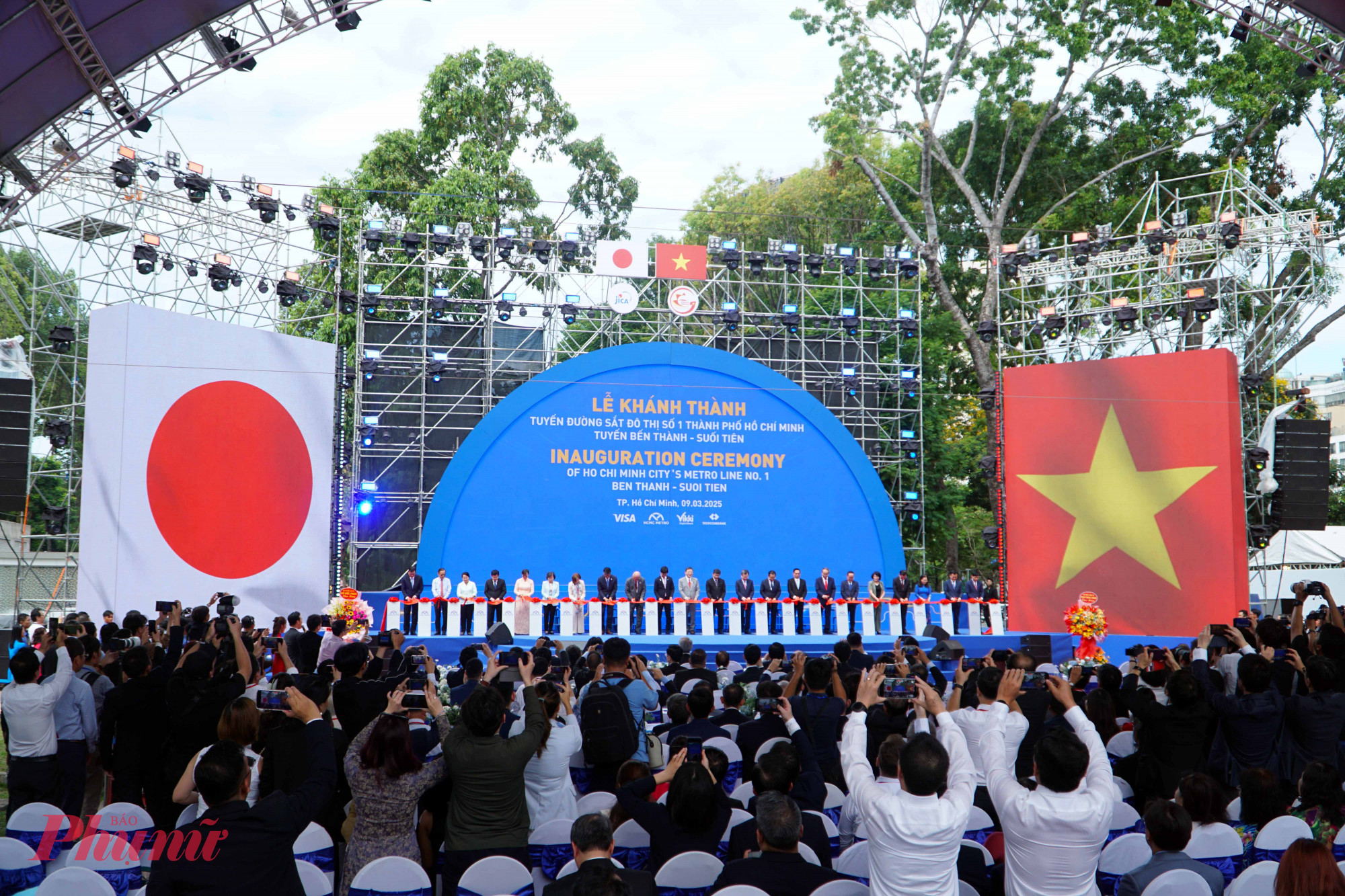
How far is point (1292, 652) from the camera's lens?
5.52 meters

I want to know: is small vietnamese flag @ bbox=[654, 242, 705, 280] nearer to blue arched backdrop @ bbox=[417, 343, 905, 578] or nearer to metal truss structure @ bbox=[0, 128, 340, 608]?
blue arched backdrop @ bbox=[417, 343, 905, 578]

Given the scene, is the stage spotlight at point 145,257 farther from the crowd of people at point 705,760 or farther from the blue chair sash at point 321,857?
the blue chair sash at point 321,857

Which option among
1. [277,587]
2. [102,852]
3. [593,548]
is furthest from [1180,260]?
[102,852]

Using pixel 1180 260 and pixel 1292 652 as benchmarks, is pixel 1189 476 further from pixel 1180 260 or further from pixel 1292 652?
pixel 1292 652

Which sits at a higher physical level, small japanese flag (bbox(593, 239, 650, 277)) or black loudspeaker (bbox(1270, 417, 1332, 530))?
small japanese flag (bbox(593, 239, 650, 277))

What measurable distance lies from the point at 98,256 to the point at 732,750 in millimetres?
15821

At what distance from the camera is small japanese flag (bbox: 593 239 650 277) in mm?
17844

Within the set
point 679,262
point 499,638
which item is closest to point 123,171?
point 499,638

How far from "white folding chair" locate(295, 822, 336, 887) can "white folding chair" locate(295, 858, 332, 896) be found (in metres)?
0.34

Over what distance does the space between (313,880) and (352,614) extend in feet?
33.8

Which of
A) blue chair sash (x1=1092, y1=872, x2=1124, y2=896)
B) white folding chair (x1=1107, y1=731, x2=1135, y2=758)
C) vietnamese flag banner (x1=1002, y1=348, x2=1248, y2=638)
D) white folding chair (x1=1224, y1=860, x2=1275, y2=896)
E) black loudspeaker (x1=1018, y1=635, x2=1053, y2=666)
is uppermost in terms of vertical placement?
vietnamese flag banner (x1=1002, y1=348, x2=1248, y2=638)

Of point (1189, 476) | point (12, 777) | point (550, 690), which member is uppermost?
point (1189, 476)

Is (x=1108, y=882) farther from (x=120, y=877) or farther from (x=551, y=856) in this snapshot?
(x=120, y=877)

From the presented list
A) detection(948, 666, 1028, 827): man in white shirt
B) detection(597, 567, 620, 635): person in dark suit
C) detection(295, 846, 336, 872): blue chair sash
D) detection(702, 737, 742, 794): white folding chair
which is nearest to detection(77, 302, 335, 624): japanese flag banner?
detection(597, 567, 620, 635): person in dark suit
